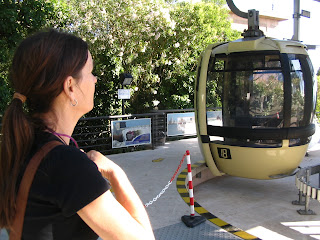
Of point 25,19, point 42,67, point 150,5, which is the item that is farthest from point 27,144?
point 150,5

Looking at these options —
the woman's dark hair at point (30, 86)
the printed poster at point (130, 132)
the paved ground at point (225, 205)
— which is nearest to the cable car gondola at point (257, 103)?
the paved ground at point (225, 205)

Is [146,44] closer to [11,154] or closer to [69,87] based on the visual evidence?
[69,87]

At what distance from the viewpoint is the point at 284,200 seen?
21.0 feet

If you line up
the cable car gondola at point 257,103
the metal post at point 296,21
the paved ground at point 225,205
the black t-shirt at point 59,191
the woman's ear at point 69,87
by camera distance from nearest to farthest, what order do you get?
1. the black t-shirt at point 59,191
2. the woman's ear at point 69,87
3. the paved ground at point 225,205
4. the cable car gondola at point 257,103
5. the metal post at point 296,21

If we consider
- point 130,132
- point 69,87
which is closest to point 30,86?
point 69,87

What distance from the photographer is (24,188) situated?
3.27 feet

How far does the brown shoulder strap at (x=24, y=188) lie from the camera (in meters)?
0.99

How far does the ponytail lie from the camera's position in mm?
1026

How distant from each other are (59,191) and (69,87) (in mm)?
379

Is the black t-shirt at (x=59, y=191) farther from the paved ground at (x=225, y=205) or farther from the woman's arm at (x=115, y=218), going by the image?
the paved ground at (x=225, y=205)

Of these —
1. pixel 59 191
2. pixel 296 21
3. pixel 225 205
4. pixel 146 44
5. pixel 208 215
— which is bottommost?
pixel 225 205

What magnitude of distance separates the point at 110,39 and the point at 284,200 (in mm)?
8423

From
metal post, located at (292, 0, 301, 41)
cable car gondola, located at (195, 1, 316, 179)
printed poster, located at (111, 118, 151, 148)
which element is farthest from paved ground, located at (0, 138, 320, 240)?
metal post, located at (292, 0, 301, 41)

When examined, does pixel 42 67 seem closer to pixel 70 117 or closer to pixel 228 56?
pixel 70 117
